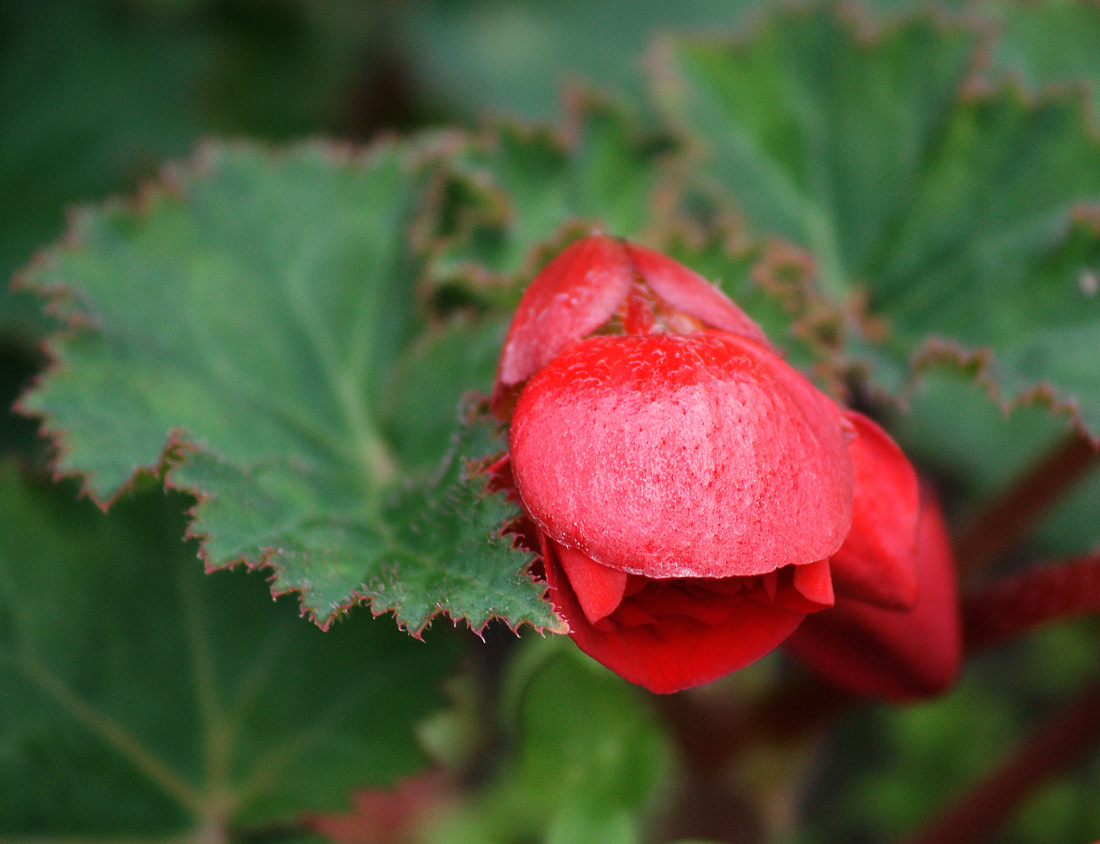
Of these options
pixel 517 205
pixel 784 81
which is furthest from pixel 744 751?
pixel 784 81

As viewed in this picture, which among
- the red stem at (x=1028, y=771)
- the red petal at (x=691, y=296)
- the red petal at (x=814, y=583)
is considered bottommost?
the red stem at (x=1028, y=771)

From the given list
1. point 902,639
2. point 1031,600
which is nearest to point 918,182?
point 1031,600

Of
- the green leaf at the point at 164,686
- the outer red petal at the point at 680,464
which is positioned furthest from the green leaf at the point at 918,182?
the green leaf at the point at 164,686

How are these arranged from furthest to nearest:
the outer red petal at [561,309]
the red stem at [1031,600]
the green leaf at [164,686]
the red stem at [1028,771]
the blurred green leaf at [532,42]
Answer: the blurred green leaf at [532,42], the red stem at [1028,771], the green leaf at [164,686], the red stem at [1031,600], the outer red petal at [561,309]

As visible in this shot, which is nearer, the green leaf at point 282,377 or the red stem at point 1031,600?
the green leaf at point 282,377

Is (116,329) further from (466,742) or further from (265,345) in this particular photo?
(466,742)

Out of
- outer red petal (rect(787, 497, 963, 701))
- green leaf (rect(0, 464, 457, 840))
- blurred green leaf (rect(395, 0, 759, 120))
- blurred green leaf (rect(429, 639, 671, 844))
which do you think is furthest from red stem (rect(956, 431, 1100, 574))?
blurred green leaf (rect(395, 0, 759, 120))

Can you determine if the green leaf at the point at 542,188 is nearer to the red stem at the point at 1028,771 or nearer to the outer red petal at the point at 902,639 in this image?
the outer red petal at the point at 902,639
